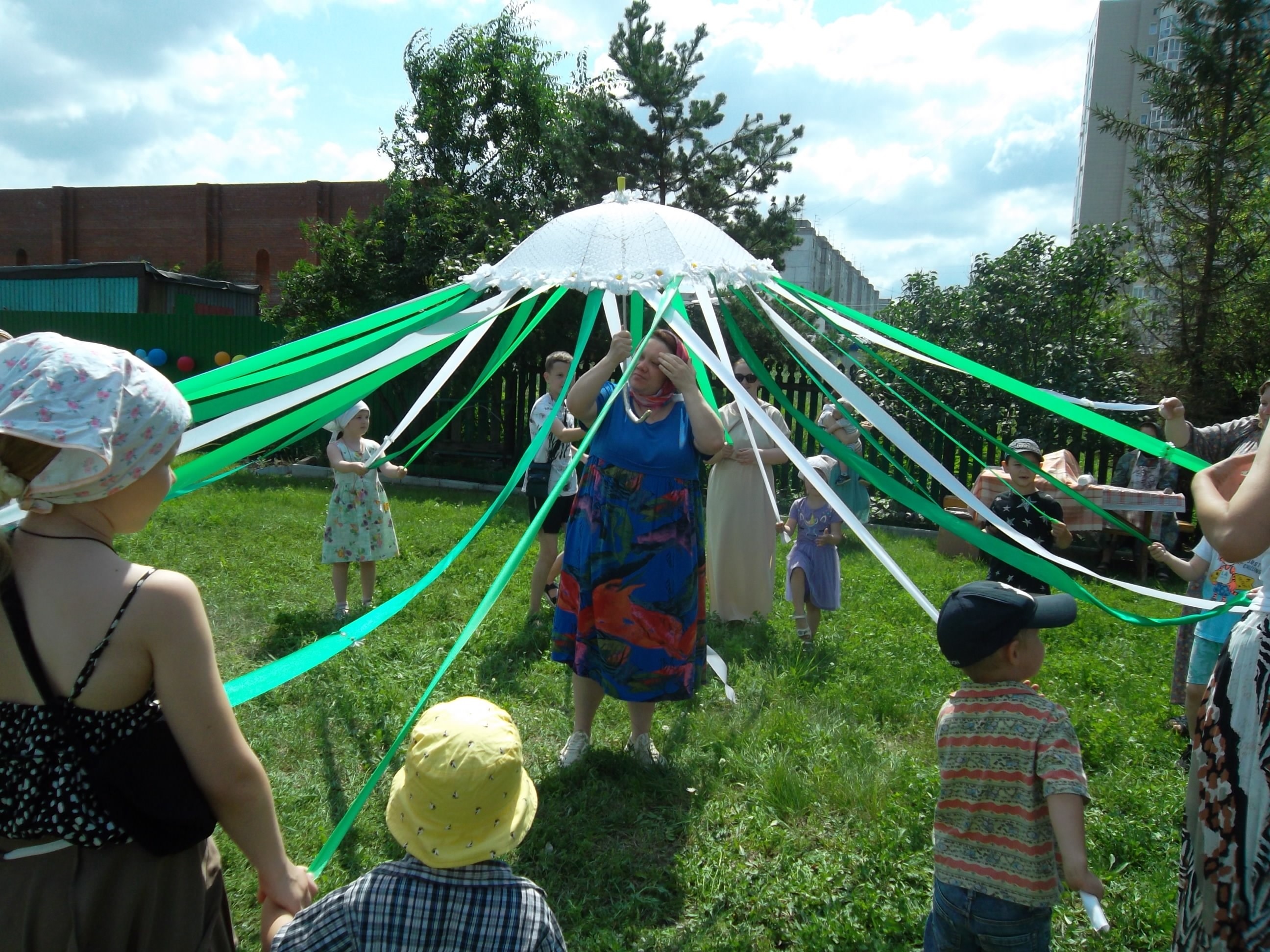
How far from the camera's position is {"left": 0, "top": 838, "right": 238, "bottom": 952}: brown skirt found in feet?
4.14

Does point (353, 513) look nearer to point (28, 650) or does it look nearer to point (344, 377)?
point (344, 377)

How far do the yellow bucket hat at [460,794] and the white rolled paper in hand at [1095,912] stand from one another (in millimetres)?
1041

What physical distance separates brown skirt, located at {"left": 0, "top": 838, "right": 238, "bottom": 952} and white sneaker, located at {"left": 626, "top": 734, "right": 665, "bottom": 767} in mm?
2052

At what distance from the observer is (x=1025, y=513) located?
4.18 metres

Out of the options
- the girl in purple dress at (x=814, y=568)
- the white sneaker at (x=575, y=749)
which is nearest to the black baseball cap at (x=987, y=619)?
the white sneaker at (x=575, y=749)

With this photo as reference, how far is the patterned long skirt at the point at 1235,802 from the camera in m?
1.70

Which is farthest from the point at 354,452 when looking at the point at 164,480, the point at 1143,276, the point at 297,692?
the point at 1143,276

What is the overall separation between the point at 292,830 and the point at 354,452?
2.56 m

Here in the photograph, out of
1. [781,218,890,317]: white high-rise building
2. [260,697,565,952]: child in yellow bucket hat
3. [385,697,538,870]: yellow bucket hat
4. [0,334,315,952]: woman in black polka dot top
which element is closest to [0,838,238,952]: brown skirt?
[0,334,315,952]: woman in black polka dot top

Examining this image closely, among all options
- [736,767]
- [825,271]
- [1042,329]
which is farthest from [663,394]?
[825,271]

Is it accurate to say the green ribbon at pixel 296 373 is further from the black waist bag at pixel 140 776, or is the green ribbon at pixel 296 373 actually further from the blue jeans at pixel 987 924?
the blue jeans at pixel 987 924

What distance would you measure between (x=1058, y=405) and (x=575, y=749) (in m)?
2.11

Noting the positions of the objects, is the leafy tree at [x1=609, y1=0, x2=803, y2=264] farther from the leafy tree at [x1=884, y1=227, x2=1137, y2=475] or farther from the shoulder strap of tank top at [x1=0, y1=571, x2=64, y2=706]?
the shoulder strap of tank top at [x1=0, y1=571, x2=64, y2=706]

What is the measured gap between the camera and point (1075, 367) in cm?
873
